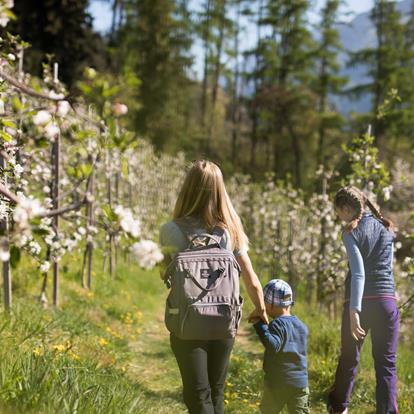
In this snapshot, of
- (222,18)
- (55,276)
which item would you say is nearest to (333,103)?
(222,18)

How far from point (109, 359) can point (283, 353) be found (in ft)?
6.82

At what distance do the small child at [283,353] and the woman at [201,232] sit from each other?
0.38 meters

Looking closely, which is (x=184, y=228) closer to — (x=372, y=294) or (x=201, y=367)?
(x=201, y=367)

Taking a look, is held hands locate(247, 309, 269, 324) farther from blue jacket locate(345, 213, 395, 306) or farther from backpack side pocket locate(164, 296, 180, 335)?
blue jacket locate(345, 213, 395, 306)

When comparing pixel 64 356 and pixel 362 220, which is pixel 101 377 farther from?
pixel 362 220

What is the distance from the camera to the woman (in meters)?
2.60

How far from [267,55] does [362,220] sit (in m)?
25.1

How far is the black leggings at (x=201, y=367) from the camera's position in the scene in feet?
8.51

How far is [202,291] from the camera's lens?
8.30 feet

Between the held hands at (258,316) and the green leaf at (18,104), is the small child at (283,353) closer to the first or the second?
the held hands at (258,316)

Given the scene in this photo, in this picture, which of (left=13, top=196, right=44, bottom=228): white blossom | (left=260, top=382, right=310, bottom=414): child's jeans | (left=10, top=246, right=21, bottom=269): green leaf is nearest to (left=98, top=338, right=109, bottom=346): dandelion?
(left=260, top=382, right=310, bottom=414): child's jeans

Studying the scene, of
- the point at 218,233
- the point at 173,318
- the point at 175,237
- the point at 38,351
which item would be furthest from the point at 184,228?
the point at 38,351

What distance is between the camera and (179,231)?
263 centimetres

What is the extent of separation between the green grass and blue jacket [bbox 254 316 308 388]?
0.82 m
